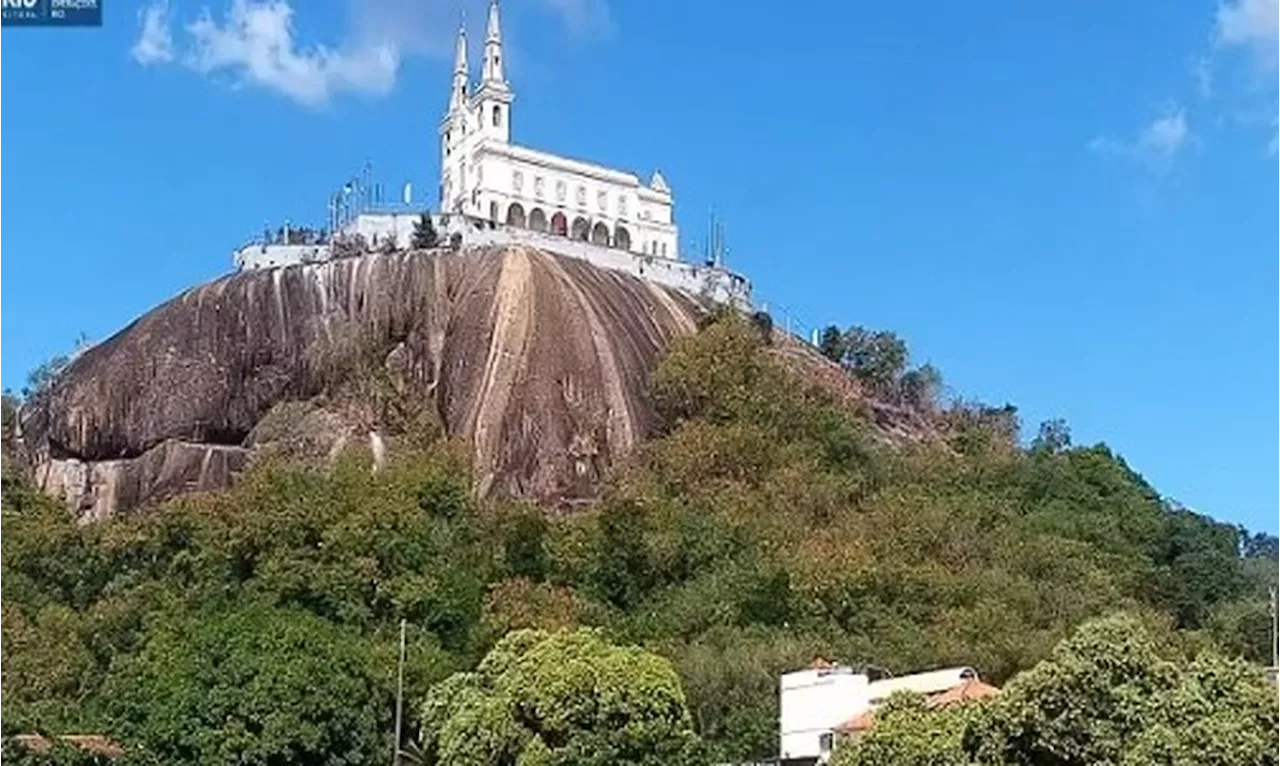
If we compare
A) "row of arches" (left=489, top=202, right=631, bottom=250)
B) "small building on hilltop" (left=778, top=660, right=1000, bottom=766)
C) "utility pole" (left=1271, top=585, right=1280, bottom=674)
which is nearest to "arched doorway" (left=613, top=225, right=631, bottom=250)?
"row of arches" (left=489, top=202, right=631, bottom=250)

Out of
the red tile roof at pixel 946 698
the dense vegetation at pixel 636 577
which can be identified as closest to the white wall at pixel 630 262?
the dense vegetation at pixel 636 577

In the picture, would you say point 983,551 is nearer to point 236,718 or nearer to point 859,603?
point 859,603

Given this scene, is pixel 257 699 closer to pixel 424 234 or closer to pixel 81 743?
pixel 81 743

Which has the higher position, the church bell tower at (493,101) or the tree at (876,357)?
the church bell tower at (493,101)

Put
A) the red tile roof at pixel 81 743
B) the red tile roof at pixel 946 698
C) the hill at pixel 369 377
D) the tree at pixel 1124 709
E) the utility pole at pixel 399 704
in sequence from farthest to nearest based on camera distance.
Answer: the hill at pixel 369 377
the utility pole at pixel 399 704
the red tile roof at pixel 81 743
the red tile roof at pixel 946 698
the tree at pixel 1124 709

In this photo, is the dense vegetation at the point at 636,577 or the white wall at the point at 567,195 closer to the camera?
the dense vegetation at the point at 636,577

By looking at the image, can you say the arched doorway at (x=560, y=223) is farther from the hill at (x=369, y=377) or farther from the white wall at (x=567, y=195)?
the hill at (x=369, y=377)

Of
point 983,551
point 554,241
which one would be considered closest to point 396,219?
point 554,241
